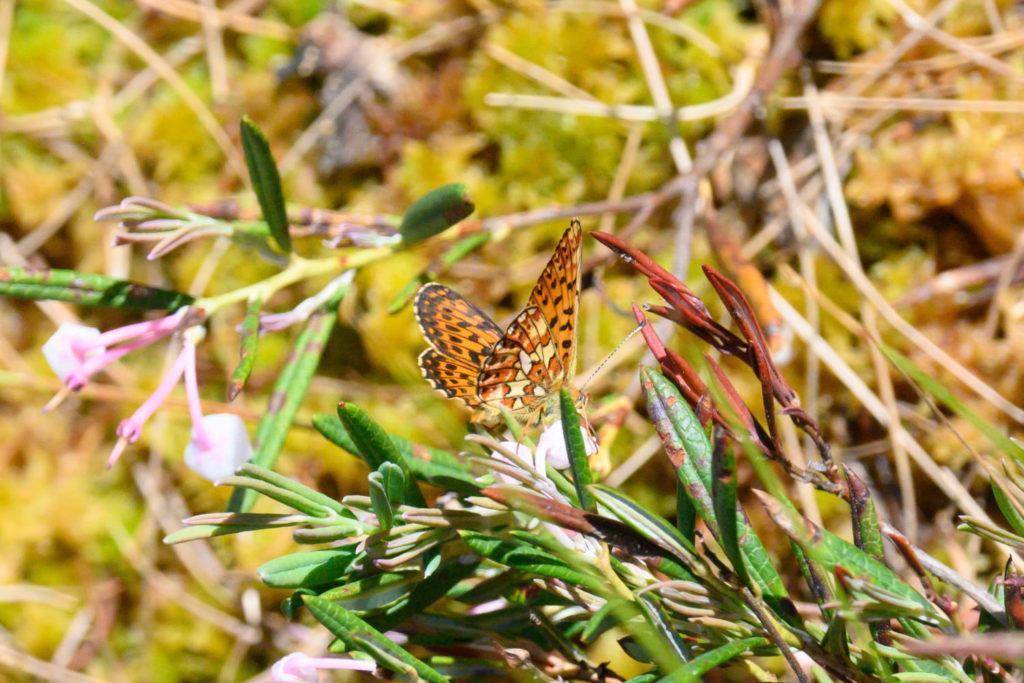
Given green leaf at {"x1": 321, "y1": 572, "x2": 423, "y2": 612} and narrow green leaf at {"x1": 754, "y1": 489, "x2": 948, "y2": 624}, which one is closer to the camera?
narrow green leaf at {"x1": 754, "y1": 489, "x2": 948, "y2": 624}

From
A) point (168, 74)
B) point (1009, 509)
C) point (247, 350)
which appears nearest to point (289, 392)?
point (247, 350)

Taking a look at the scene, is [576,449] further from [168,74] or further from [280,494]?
[168,74]

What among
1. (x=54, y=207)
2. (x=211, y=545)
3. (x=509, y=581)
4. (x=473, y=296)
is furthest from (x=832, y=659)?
(x=54, y=207)

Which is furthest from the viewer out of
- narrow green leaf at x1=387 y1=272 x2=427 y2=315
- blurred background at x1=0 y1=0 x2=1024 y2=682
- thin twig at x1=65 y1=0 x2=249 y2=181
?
thin twig at x1=65 y1=0 x2=249 y2=181

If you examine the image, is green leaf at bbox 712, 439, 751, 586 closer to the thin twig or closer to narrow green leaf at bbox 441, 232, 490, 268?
narrow green leaf at bbox 441, 232, 490, 268

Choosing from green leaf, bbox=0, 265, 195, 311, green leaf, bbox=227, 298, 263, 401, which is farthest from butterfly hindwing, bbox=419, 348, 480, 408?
green leaf, bbox=0, 265, 195, 311

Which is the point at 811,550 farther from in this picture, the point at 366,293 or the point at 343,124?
the point at 343,124

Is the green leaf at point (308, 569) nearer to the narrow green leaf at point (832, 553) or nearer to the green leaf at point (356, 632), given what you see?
the green leaf at point (356, 632)
